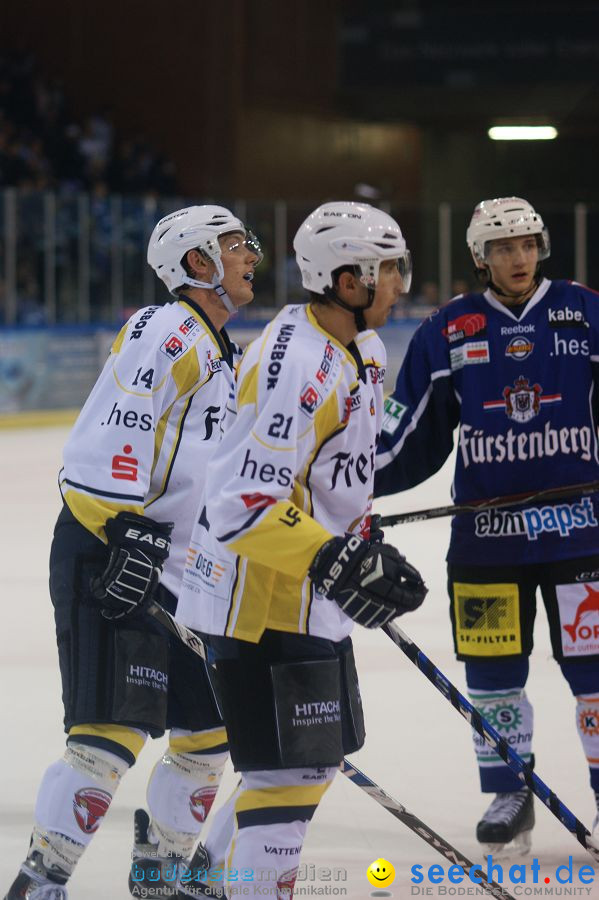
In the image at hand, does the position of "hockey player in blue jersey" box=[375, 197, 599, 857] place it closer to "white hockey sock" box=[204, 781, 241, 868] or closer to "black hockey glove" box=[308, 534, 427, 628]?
"white hockey sock" box=[204, 781, 241, 868]

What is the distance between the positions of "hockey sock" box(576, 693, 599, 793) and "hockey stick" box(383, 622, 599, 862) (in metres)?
0.39

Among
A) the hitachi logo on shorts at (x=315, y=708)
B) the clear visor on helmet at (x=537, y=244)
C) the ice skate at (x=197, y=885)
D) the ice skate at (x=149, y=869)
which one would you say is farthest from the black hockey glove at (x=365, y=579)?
the clear visor on helmet at (x=537, y=244)

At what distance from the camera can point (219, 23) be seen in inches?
618

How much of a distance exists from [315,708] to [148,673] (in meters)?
0.49

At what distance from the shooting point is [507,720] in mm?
2805

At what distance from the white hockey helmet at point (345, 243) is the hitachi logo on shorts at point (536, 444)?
81 cm

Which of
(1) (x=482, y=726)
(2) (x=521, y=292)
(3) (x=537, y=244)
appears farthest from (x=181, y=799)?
(3) (x=537, y=244)

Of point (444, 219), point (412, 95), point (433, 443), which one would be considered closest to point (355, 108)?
point (412, 95)

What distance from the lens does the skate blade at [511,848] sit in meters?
2.70

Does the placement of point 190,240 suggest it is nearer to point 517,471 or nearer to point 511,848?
point 517,471

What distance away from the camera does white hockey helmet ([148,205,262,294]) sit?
8.46 feet

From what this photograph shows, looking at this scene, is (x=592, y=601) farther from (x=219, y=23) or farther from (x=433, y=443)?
(x=219, y=23)

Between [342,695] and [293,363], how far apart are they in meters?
0.49

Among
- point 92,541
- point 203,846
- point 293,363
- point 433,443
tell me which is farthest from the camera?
point 433,443
